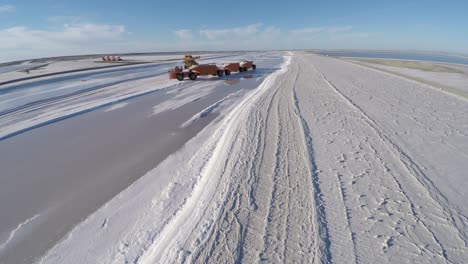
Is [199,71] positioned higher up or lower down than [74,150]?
higher up

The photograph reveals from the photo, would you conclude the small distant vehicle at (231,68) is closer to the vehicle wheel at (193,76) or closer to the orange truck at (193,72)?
the orange truck at (193,72)

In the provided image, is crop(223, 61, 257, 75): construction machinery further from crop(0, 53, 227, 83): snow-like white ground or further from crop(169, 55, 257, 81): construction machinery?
crop(0, 53, 227, 83): snow-like white ground

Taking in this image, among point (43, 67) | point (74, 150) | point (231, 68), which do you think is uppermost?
point (231, 68)

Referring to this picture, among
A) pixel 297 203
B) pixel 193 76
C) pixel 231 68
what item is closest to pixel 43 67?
pixel 193 76

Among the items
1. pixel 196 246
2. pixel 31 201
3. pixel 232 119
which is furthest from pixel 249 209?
pixel 232 119

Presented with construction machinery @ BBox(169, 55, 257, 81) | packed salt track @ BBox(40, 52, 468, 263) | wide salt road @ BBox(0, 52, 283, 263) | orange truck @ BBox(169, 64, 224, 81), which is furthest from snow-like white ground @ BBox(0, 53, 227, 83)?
packed salt track @ BBox(40, 52, 468, 263)

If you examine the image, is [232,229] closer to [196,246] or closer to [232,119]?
[196,246]

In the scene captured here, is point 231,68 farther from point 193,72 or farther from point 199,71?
point 193,72
